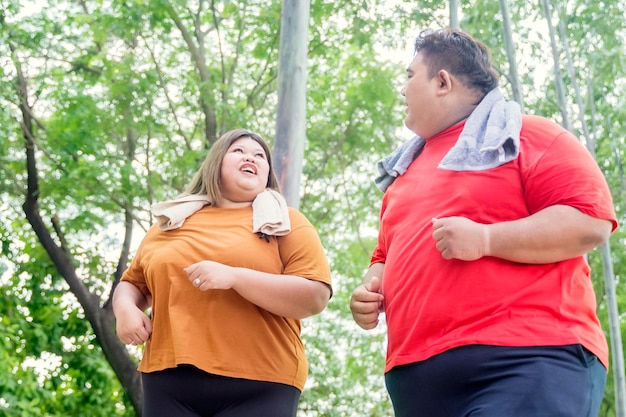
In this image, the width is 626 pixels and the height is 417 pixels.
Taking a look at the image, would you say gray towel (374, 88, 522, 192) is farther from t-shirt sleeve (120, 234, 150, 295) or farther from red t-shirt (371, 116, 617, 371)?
t-shirt sleeve (120, 234, 150, 295)

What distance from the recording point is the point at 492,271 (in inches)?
58.6

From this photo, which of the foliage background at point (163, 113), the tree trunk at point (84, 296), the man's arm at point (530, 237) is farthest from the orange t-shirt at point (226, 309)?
the tree trunk at point (84, 296)

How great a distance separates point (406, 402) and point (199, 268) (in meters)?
0.55

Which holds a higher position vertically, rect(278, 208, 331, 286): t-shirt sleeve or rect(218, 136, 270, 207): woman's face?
rect(218, 136, 270, 207): woman's face

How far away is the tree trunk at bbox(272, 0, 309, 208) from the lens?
147 inches

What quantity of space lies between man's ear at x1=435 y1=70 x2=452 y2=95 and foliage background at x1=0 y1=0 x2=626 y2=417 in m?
5.65

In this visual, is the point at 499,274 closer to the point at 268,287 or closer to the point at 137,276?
the point at 268,287

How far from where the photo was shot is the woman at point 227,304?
1.83 m

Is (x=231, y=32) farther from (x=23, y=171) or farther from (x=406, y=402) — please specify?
(x=406, y=402)

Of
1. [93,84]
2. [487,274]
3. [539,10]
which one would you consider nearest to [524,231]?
[487,274]

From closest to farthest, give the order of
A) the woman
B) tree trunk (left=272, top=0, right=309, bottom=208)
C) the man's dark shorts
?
1. the man's dark shorts
2. the woman
3. tree trunk (left=272, top=0, right=309, bottom=208)

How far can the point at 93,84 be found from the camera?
25.6 feet

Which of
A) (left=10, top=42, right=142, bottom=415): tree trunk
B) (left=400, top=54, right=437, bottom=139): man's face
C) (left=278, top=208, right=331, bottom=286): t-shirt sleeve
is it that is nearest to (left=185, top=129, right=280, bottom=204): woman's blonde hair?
(left=278, top=208, right=331, bottom=286): t-shirt sleeve

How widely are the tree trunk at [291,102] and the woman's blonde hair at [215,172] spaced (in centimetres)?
143
